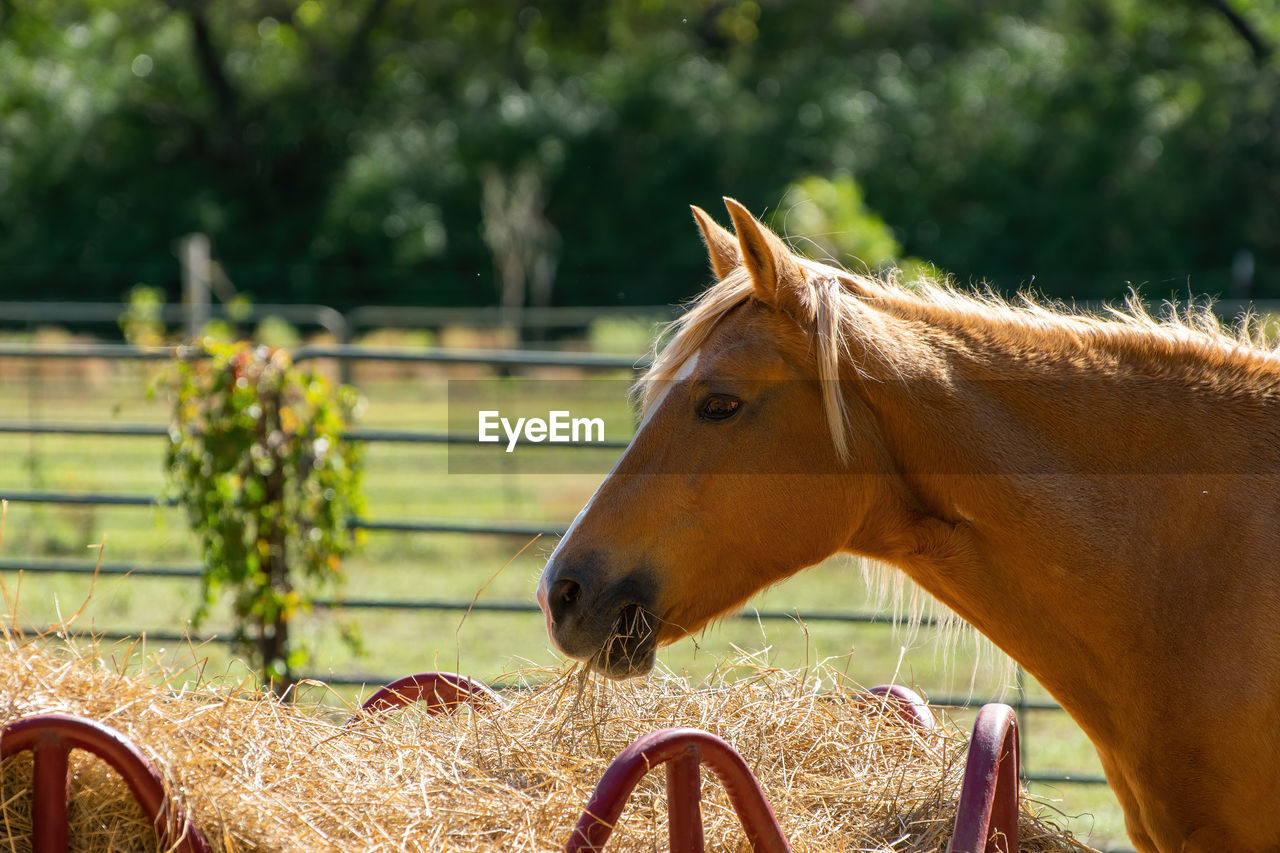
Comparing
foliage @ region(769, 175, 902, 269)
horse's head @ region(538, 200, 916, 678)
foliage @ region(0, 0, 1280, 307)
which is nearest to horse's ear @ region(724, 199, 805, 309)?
horse's head @ region(538, 200, 916, 678)

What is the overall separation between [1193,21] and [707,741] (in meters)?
27.2

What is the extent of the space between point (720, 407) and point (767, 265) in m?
0.27

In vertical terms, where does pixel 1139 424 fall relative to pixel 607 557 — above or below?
above

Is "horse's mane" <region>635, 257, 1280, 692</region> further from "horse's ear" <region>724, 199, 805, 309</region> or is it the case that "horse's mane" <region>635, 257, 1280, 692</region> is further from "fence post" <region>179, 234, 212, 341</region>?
"fence post" <region>179, 234, 212, 341</region>

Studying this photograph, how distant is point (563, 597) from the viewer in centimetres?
204

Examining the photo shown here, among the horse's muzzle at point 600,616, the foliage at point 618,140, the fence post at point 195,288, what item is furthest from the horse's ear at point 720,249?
the foliage at point 618,140

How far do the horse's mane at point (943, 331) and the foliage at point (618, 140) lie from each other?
56.0 feet

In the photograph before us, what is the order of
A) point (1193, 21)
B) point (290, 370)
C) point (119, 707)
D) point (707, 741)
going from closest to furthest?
point (707, 741), point (119, 707), point (290, 370), point (1193, 21)

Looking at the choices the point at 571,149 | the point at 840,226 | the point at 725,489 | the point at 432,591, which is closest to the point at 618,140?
the point at 571,149

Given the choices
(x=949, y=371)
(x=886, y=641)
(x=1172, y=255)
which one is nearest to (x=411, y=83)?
(x=1172, y=255)

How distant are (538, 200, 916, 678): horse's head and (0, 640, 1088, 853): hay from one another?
0.69 feet

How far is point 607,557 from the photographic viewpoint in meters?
2.03

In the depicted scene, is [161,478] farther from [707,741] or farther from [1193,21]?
[1193,21]

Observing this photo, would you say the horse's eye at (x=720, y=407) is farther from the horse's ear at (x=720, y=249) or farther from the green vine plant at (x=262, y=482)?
the green vine plant at (x=262, y=482)
